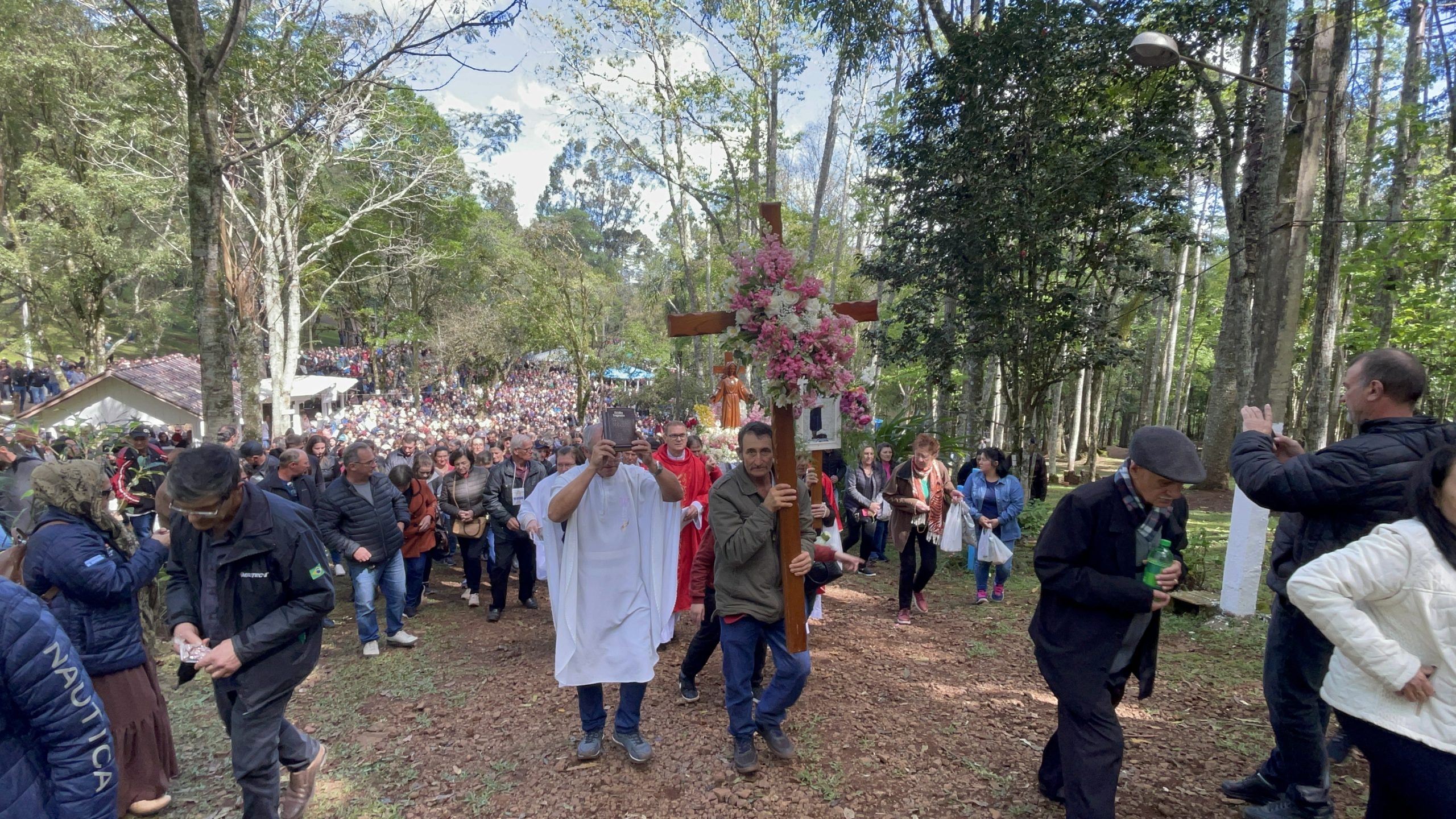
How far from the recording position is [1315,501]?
3.01 metres

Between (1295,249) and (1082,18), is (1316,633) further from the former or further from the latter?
(1082,18)

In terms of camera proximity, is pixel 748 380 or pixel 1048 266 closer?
pixel 1048 266

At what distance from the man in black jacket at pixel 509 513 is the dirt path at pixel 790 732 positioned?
0.72 metres

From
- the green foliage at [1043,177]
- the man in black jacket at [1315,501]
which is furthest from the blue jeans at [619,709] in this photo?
the green foliage at [1043,177]

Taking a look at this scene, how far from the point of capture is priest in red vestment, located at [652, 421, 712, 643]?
248 inches

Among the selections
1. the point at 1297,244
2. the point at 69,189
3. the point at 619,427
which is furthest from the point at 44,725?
the point at 69,189

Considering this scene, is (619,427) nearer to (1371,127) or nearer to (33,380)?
(1371,127)

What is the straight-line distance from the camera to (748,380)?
65.0 ft

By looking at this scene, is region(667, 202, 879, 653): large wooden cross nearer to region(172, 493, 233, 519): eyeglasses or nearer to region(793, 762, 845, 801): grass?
region(793, 762, 845, 801): grass

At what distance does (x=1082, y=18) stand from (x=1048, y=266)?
11.3 ft

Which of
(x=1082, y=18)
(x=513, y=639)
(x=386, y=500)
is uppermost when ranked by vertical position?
(x=1082, y=18)

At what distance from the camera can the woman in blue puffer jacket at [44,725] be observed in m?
1.68

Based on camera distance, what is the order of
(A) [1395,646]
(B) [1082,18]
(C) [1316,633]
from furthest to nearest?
(B) [1082,18] → (C) [1316,633] → (A) [1395,646]

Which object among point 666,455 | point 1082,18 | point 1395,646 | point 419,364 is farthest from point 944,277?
point 419,364
